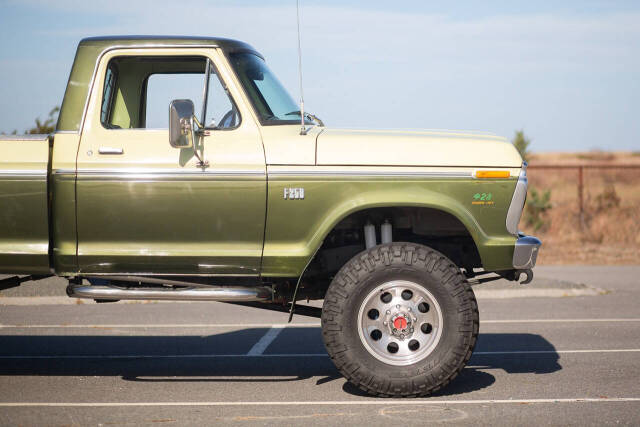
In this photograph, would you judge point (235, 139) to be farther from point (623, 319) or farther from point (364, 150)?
point (623, 319)

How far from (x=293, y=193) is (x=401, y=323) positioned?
121 cm

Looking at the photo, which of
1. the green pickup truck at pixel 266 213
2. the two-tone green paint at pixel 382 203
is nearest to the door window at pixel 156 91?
the green pickup truck at pixel 266 213

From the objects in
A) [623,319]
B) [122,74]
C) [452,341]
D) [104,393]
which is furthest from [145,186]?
[623,319]

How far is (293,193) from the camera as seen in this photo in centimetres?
599

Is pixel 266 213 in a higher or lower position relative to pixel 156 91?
lower

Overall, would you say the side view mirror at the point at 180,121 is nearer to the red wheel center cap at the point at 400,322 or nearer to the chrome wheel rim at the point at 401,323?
the chrome wheel rim at the point at 401,323

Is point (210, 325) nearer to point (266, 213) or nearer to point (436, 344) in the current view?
point (266, 213)

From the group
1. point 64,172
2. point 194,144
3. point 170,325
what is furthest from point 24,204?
point 170,325

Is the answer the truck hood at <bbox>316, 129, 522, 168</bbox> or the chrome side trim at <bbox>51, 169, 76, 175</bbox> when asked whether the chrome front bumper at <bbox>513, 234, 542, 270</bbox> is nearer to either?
the truck hood at <bbox>316, 129, 522, 168</bbox>

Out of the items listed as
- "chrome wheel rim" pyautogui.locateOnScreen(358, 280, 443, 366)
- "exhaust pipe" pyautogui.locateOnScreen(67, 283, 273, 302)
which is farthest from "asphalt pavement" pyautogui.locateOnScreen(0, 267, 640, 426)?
"exhaust pipe" pyautogui.locateOnScreen(67, 283, 273, 302)

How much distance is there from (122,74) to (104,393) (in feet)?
8.19

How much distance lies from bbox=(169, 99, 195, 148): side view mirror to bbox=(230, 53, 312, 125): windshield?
55cm

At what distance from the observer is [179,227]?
19.9ft

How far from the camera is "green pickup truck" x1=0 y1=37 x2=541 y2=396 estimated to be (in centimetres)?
589
